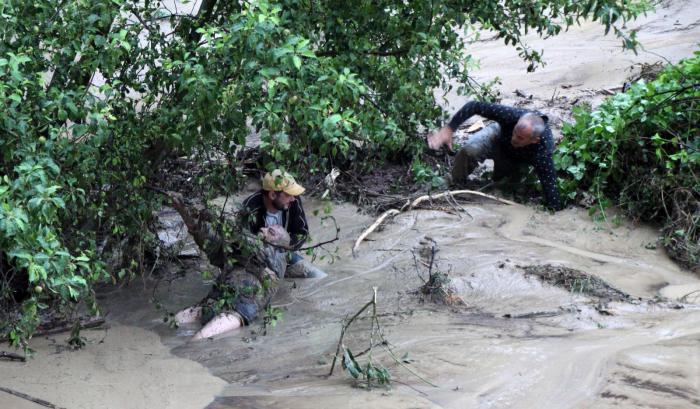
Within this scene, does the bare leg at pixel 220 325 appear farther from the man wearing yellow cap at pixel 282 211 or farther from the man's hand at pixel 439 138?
the man's hand at pixel 439 138

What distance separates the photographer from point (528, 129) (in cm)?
735

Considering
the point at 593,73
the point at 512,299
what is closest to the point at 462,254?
the point at 512,299

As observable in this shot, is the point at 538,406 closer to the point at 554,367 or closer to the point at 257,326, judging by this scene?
the point at 554,367

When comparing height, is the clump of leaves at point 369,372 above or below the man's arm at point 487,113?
below

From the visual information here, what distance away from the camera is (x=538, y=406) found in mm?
4066

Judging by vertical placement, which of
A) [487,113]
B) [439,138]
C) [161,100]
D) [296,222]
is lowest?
[296,222]

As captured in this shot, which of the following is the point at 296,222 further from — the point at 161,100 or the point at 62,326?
the point at 62,326

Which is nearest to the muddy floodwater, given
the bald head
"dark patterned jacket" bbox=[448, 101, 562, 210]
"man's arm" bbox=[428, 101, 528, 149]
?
"dark patterned jacket" bbox=[448, 101, 562, 210]

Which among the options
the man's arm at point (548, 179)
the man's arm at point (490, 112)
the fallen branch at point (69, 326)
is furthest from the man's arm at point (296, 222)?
the man's arm at point (548, 179)

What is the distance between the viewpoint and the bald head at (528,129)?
7.36 meters

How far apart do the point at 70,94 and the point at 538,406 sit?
2.88 meters

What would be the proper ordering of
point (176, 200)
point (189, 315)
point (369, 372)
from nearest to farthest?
point (369, 372)
point (176, 200)
point (189, 315)

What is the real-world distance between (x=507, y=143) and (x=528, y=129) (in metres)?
0.46

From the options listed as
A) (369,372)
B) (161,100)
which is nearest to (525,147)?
(161,100)
